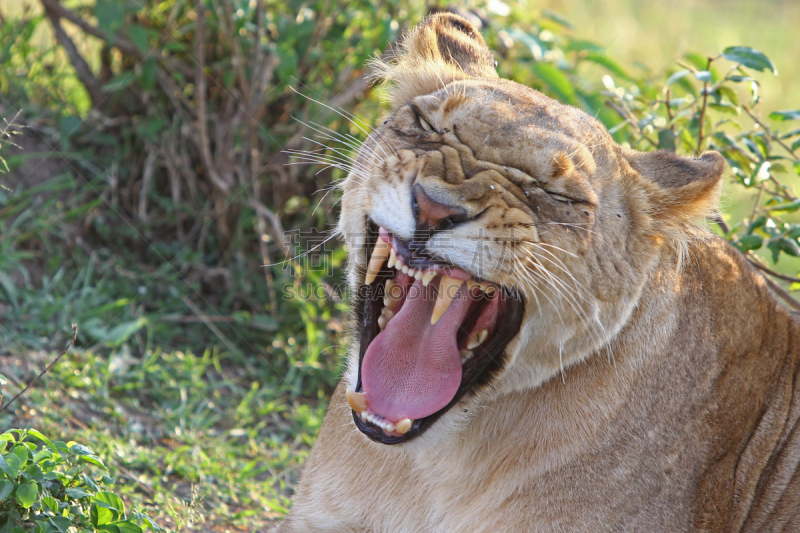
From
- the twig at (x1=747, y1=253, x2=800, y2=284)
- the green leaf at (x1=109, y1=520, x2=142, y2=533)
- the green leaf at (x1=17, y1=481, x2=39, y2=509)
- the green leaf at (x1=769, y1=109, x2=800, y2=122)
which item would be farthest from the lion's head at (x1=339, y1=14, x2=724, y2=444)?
the twig at (x1=747, y1=253, x2=800, y2=284)

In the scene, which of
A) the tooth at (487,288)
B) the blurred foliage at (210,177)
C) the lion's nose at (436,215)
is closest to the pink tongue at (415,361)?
the tooth at (487,288)

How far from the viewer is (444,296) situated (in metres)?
2.46

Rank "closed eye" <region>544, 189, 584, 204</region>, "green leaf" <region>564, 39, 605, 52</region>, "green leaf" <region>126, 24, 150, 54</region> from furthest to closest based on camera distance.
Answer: "green leaf" <region>564, 39, 605, 52</region>
"green leaf" <region>126, 24, 150, 54</region>
"closed eye" <region>544, 189, 584, 204</region>

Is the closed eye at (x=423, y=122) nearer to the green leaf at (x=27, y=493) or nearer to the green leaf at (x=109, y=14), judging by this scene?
the green leaf at (x=27, y=493)

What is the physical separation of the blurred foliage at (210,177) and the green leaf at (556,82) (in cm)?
1

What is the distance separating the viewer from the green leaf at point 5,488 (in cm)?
205

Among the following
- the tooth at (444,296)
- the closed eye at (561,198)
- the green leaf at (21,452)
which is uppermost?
the closed eye at (561,198)

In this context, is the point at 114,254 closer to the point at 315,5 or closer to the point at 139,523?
the point at 315,5

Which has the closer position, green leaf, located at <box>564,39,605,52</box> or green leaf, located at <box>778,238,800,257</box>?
green leaf, located at <box>778,238,800,257</box>

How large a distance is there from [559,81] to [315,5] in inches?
57.3

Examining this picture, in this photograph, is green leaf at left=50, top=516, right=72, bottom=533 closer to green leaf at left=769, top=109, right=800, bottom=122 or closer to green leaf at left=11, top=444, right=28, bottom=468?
green leaf at left=11, top=444, right=28, bottom=468

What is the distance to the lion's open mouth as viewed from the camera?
2404 mm

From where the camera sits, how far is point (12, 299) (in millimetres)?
3930

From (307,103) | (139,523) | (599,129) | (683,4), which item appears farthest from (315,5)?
(683,4)
